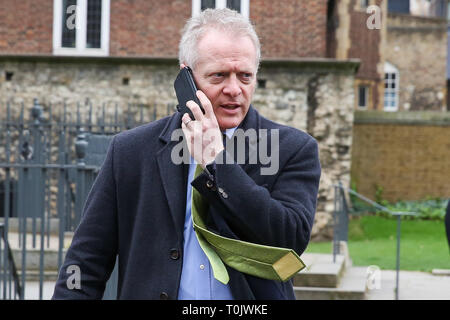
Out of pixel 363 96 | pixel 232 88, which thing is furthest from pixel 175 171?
pixel 363 96

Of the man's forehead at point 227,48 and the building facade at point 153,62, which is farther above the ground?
the building facade at point 153,62

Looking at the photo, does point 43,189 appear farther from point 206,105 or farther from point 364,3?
point 364,3

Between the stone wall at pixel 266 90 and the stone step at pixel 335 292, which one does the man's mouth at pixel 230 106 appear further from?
the stone wall at pixel 266 90

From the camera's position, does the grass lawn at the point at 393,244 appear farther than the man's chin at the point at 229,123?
Yes

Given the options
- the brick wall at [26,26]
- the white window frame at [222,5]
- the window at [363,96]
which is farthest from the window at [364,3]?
the brick wall at [26,26]

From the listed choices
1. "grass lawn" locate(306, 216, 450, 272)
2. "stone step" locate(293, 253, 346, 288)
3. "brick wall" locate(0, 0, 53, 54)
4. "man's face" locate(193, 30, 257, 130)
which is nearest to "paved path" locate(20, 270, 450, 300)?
"stone step" locate(293, 253, 346, 288)

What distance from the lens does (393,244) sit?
1667cm

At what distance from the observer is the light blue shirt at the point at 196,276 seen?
2658 millimetres

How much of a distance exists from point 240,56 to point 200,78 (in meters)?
0.16

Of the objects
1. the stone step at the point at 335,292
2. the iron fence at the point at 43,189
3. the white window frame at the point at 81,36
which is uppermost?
the white window frame at the point at 81,36

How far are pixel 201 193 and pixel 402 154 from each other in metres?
19.5

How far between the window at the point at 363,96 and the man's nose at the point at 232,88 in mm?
38052

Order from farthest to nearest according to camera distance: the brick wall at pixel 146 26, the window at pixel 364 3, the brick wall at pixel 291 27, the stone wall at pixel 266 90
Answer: the window at pixel 364 3, the brick wall at pixel 146 26, the brick wall at pixel 291 27, the stone wall at pixel 266 90

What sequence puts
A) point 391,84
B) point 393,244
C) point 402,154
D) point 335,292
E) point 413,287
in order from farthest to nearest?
point 391,84 → point 402,154 → point 393,244 → point 413,287 → point 335,292
